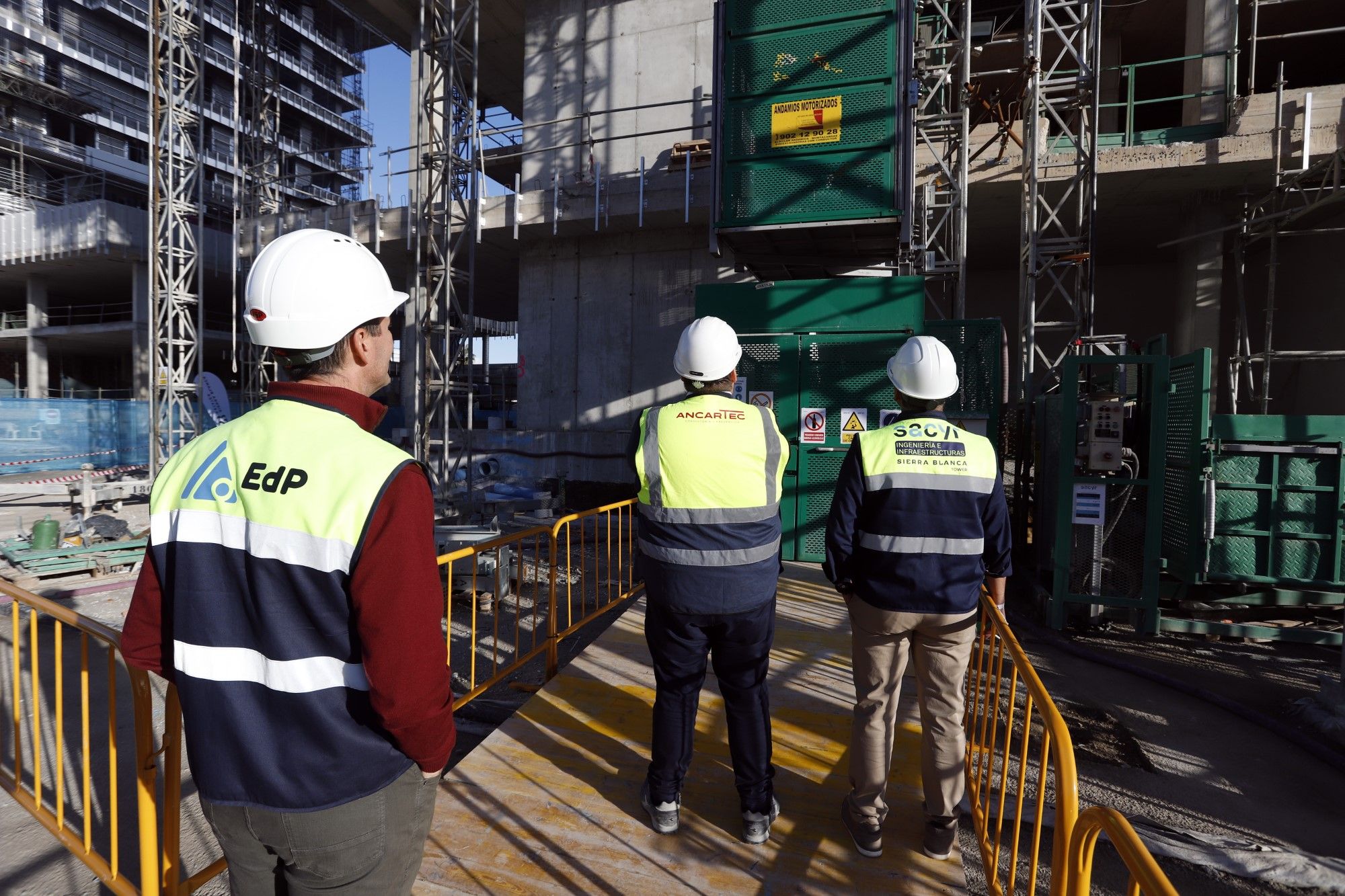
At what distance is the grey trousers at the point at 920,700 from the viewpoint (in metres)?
2.92

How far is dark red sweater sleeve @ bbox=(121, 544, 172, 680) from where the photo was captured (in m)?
1.72

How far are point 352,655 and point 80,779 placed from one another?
13.8 feet

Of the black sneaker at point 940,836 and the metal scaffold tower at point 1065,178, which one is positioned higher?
the metal scaffold tower at point 1065,178

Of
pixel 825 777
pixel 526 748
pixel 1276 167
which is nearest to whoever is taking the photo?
pixel 825 777

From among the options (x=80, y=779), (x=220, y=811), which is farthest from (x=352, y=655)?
(x=80, y=779)

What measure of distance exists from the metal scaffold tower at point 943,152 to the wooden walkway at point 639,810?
8.93 metres

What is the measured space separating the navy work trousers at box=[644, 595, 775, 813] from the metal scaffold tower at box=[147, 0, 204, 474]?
1691cm

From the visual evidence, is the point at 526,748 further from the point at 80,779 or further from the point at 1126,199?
the point at 1126,199

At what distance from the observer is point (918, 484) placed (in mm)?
2920

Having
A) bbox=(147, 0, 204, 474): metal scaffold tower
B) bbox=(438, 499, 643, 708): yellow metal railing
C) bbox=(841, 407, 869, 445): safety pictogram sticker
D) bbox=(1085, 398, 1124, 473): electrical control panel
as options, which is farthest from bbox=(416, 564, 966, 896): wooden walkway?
bbox=(147, 0, 204, 474): metal scaffold tower

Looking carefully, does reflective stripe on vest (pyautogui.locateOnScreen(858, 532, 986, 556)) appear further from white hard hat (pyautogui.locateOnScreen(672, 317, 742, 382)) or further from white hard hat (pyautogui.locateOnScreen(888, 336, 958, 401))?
white hard hat (pyautogui.locateOnScreen(672, 317, 742, 382))

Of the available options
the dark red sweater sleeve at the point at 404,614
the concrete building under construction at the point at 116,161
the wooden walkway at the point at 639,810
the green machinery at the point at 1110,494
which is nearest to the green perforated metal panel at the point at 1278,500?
the green machinery at the point at 1110,494

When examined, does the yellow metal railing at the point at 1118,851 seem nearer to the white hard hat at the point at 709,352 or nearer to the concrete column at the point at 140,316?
the white hard hat at the point at 709,352

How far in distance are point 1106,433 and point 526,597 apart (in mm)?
6722
